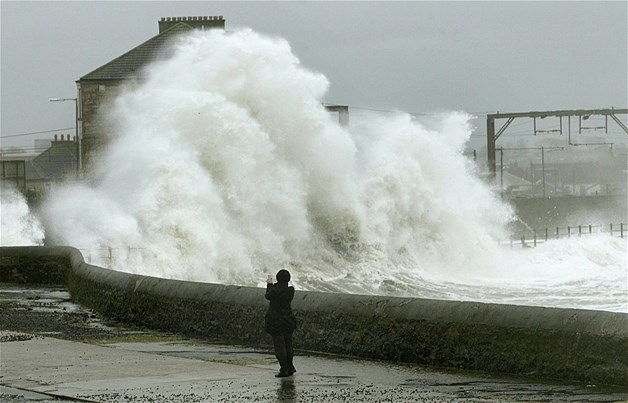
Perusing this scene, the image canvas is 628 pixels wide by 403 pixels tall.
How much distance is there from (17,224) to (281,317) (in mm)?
33930

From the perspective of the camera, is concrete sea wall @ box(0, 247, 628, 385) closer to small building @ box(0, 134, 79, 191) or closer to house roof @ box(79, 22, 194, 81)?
house roof @ box(79, 22, 194, 81)

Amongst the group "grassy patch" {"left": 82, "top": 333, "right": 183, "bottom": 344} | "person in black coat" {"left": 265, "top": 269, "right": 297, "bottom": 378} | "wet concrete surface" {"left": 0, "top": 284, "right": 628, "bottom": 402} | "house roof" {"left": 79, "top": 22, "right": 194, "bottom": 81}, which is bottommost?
"wet concrete surface" {"left": 0, "top": 284, "right": 628, "bottom": 402}

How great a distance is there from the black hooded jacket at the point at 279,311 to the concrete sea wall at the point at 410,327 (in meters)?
0.93

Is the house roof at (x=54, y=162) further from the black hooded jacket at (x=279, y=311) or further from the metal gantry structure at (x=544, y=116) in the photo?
the black hooded jacket at (x=279, y=311)

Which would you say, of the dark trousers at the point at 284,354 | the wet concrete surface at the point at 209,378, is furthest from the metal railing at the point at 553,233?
the dark trousers at the point at 284,354

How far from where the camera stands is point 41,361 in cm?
1093

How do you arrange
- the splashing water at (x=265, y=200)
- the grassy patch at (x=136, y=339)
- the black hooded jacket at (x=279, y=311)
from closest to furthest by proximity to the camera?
the black hooded jacket at (x=279, y=311) → the grassy patch at (x=136, y=339) → the splashing water at (x=265, y=200)

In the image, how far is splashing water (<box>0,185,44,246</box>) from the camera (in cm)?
4006

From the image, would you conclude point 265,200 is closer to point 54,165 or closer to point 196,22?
point 196,22

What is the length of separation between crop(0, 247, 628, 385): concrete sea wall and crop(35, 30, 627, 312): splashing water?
16301 mm

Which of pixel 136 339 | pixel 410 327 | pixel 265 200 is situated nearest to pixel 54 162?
pixel 265 200

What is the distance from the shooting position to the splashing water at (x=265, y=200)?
33.1m

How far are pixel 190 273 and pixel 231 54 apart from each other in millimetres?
8832

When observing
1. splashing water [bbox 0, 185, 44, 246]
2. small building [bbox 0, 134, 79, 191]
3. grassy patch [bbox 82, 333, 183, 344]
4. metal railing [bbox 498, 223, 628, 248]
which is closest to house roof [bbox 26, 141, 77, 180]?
small building [bbox 0, 134, 79, 191]
